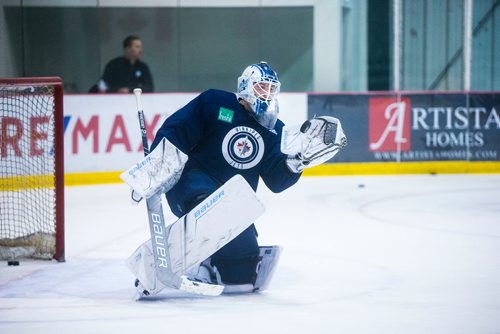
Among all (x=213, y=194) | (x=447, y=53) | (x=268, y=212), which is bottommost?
(x=268, y=212)

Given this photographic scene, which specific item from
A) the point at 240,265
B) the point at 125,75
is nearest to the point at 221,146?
the point at 240,265

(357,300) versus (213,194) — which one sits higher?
(213,194)

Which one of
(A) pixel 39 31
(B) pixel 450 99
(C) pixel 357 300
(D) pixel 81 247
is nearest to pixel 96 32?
(A) pixel 39 31

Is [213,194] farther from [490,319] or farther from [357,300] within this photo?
[490,319]

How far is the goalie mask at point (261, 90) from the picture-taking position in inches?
160

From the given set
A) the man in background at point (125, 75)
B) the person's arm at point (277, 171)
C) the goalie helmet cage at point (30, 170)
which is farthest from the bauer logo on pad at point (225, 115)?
the man in background at point (125, 75)

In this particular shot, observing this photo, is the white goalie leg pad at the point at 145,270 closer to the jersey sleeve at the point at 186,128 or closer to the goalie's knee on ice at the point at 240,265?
the goalie's knee on ice at the point at 240,265

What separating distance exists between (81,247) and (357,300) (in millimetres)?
2072

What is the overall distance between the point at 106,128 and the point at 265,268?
5040 mm

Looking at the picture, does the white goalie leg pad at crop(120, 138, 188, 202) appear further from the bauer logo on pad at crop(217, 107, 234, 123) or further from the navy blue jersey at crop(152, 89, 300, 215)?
the bauer logo on pad at crop(217, 107, 234, 123)

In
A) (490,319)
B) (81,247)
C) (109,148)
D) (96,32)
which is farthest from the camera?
(96,32)

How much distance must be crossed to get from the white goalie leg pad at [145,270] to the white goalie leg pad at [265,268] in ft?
1.40

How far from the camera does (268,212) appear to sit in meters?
7.07

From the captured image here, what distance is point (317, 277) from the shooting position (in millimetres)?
4527
